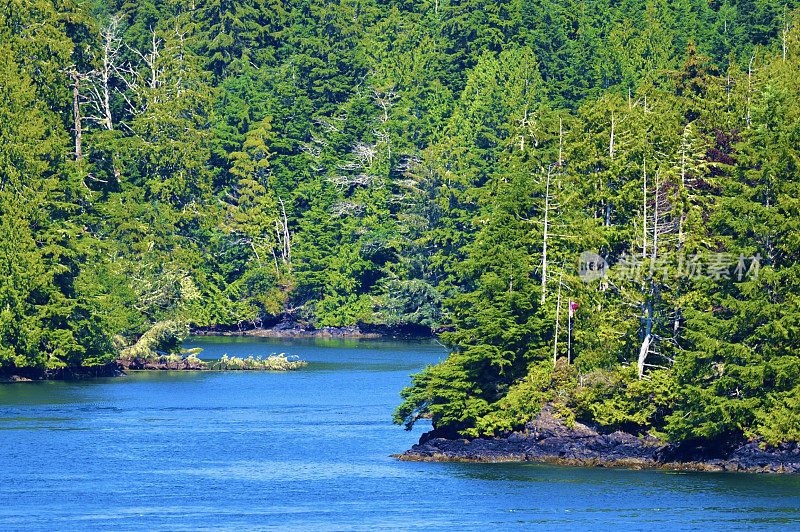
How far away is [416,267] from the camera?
105 m

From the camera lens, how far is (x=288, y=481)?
47188 mm

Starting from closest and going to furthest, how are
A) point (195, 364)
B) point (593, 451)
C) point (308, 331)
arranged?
point (593, 451)
point (195, 364)
point (308, 331)

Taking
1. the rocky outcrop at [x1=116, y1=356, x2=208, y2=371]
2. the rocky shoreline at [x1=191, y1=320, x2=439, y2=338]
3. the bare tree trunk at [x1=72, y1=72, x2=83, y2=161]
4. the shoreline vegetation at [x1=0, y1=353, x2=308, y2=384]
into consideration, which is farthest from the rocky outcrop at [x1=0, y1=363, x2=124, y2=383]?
the rocky shoreline at [x1=191, y1=320, x2=439, y2=338]

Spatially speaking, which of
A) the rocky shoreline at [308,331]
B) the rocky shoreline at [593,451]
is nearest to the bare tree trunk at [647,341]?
the rocky shoreline at [593,451]

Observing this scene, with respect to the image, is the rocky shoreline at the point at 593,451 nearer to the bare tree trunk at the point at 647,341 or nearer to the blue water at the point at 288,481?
the blue water at the point at 288,481

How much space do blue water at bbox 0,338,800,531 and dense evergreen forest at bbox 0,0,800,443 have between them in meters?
3.26

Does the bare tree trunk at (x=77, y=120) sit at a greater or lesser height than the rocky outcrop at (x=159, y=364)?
greater

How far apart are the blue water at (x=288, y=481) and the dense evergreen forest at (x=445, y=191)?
128 inches

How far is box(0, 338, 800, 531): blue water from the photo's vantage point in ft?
136

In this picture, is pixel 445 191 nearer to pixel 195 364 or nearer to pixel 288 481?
pixel 195 364

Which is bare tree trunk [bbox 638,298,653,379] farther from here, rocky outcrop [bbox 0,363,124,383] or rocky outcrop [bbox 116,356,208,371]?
rocky outcrop [bbox 0,363,124,383]

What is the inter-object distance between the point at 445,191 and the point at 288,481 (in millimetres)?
60348

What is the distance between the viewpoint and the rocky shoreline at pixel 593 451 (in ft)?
156
